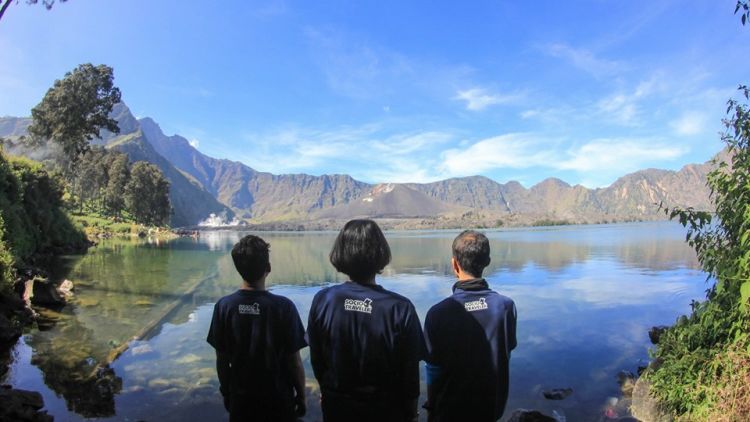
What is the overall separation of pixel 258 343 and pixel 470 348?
1855 millimetres

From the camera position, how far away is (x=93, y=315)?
16625 mm

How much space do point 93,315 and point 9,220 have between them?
13.8 metres

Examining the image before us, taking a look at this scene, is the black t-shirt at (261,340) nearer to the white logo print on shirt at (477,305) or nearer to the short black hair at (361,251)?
the short black hair at (361,251)

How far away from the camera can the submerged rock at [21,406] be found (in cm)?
653

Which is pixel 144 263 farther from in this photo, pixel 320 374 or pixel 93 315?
pixel 320 374

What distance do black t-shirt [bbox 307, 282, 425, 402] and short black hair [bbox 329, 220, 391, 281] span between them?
0.12m

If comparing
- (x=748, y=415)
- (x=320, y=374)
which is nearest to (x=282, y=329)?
(x=320, y=374)

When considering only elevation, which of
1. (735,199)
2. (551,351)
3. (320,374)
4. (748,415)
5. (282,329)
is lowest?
(551,351)

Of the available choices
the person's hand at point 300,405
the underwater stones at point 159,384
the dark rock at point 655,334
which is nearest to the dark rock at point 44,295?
the underwater stones at point 159,384

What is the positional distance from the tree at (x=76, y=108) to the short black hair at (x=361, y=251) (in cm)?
6882

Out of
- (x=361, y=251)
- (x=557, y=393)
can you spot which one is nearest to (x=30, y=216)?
(x=557, y=393)

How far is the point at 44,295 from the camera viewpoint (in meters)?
17.2

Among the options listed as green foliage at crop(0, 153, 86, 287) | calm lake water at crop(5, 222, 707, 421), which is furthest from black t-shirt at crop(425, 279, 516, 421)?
green foliage at crop(0, 153, 86, 287)

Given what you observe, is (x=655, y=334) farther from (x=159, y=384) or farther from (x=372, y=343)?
(x=372, y=343)
